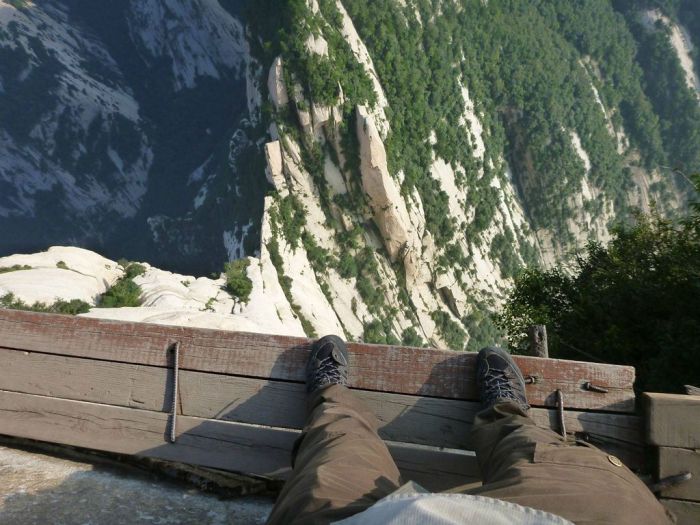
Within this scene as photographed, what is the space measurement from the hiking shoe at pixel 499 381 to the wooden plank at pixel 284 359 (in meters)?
0.11

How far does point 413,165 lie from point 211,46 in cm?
3493

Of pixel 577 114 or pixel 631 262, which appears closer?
pixel 631 262

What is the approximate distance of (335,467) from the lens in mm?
1943

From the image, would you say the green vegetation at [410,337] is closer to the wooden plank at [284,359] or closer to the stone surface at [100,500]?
the wooden plank at [284,359]

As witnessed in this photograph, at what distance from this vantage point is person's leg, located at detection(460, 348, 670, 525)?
1.55m

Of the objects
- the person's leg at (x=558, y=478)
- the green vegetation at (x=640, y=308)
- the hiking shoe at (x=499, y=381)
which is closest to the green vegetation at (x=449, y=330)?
the green vegetation at (x=640, y=308)

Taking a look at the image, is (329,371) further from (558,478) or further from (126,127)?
(126,127)

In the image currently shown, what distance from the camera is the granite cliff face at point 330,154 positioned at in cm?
4066

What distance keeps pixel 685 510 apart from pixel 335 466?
1.60m

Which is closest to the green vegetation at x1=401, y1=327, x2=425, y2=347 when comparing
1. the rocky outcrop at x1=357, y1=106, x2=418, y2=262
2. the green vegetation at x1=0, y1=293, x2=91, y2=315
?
the rocky outcrop at x1=357, y1=106, x2=418, y2=262

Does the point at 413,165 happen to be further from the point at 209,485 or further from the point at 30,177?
the point at 209,485

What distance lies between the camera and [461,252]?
49.0m

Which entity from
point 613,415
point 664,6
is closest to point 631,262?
point 613,415

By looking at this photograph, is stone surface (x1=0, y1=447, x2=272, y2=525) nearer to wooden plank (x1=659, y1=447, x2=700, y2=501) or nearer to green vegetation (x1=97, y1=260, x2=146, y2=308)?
wooden plank (x1=659, y1=447, x2=700, y2=501)
